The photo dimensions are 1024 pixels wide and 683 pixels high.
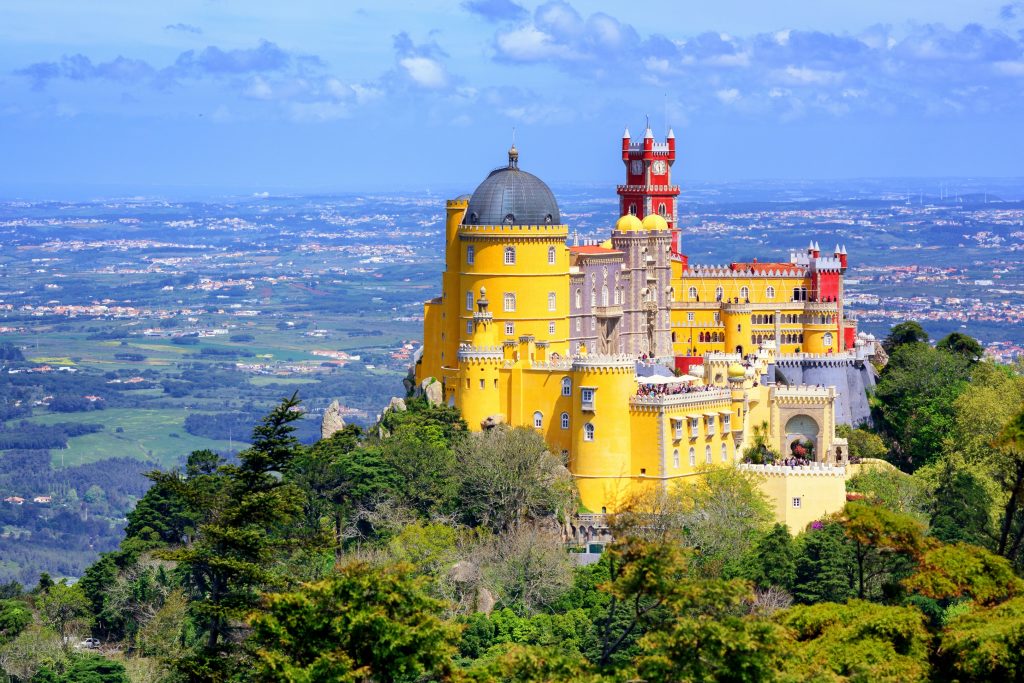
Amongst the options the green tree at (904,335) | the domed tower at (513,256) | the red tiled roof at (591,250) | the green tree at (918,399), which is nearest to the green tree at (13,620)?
the domed tower at (513,256)

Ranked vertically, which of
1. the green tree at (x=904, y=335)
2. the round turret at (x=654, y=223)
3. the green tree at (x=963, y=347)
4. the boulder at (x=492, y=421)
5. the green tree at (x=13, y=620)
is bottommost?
the green tree at (x=13, y=620)

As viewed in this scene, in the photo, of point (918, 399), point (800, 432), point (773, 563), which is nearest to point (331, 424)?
point (800, 432)

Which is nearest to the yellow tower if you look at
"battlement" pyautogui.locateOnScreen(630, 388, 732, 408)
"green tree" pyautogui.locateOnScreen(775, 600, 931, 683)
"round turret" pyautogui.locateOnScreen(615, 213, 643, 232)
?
"battlement" pyautogui.locateOnScreen(630, 388, 732, 408)

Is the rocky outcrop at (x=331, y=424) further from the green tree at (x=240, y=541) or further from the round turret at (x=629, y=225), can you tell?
the green tree at (x=240, y=541)

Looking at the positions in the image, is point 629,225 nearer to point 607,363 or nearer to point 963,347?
point 607,363

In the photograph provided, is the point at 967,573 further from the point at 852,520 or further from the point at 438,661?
the point at 438,661

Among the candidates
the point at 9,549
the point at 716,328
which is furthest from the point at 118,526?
the point at 716,328
